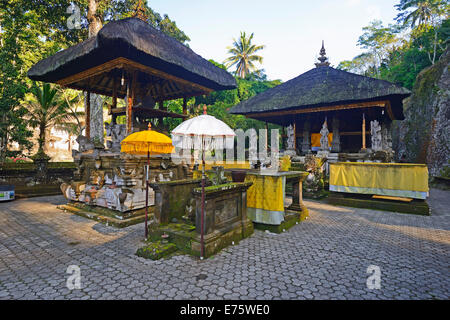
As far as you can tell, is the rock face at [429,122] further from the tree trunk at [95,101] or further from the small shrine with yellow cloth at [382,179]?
the tree trunk at [95,101]

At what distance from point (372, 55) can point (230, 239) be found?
44.6 m

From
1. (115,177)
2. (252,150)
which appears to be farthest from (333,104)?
(115,177)

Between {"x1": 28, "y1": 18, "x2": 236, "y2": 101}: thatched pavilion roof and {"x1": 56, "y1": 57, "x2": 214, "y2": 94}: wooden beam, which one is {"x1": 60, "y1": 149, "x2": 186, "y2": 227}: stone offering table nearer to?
{"x1": 56, "y1": 57, "x2": 214, "y2": 94}: wooden beam

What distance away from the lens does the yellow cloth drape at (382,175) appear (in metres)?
7.36

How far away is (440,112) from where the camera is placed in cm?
1664

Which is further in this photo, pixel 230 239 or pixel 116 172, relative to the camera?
pixel 116 172

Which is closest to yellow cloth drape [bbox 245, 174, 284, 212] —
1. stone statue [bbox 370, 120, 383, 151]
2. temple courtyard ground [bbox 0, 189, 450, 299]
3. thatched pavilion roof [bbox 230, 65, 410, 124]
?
temple courtyard ground [bbox 0, 189, 450, 299]

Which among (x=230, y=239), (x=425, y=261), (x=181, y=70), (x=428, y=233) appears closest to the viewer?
(x=425, y=261)

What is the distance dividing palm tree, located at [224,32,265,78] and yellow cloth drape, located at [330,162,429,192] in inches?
1308

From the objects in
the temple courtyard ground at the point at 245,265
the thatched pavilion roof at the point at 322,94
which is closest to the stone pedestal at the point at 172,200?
the temple courtyard ground at the point at 245,265

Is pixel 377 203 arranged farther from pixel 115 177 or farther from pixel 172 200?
pixel 115 177
